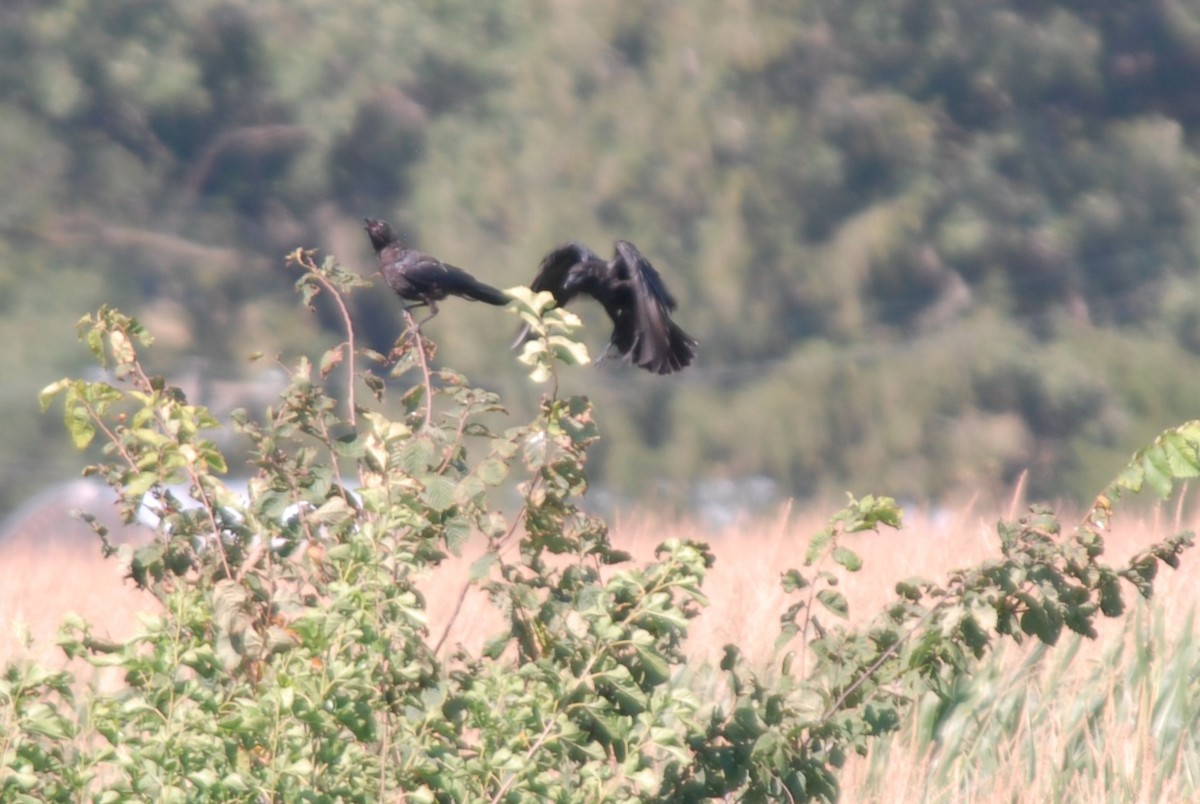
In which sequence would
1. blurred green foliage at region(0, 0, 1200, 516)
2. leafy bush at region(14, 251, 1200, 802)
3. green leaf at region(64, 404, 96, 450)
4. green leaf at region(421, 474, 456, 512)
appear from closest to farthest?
leafy bush at region(14, 251, 1200, 802) → green leaf at region(421, 474, 456, 512) → green leaf at region(64, 404, 96, 450) → blurred green foliage at region(0, 0, 1200, 516)

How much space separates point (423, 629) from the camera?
2479 mm

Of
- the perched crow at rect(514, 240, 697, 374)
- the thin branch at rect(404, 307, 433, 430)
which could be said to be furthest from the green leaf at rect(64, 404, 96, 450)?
the perched crow at rect(514, 240, 697, 374)

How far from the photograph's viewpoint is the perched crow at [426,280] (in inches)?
136

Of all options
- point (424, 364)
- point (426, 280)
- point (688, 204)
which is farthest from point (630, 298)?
point (688, 204)

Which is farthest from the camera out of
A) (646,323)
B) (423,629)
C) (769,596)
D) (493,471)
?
(769,596)

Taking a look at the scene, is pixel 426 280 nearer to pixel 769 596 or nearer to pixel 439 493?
pixel 439 493

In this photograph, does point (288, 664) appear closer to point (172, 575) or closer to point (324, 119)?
point (172, 575)

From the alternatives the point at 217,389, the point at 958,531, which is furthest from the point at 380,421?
the point at 217,389

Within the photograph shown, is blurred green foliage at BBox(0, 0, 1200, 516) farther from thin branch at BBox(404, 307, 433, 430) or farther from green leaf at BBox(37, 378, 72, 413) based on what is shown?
green leaf at BBox(37, 378, 72, 413)

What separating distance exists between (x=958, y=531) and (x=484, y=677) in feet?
9.86

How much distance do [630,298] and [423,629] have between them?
129 cm

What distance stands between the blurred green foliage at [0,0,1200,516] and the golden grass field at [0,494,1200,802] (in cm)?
955

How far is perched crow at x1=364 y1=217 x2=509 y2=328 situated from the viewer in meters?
3.45

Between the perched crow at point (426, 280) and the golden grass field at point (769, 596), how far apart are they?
0.87m
